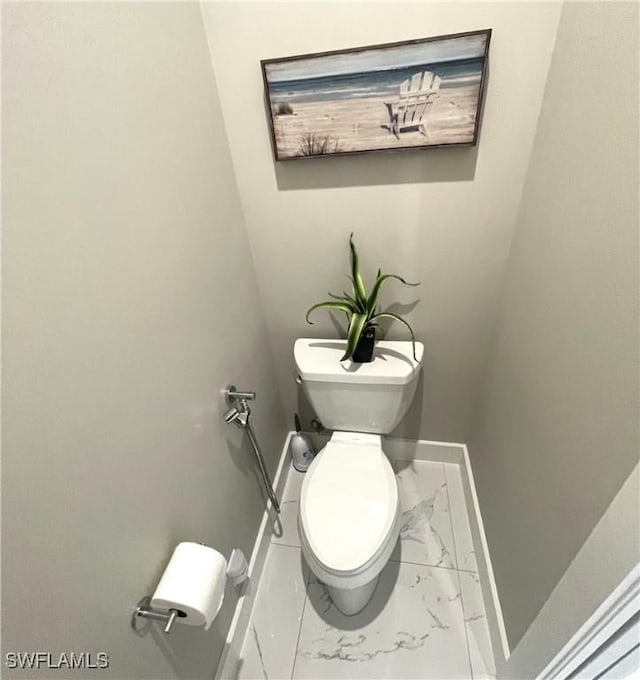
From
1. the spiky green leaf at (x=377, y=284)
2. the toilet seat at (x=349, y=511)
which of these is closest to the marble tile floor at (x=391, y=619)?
the toilet seat at (x=349, y=511)

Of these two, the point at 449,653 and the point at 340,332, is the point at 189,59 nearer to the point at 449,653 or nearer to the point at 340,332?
the point at 340,332

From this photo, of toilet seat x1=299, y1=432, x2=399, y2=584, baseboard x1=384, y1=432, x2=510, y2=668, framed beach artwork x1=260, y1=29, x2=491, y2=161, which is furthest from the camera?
baseboard x1=384, y1=432, x2=510, y2=668

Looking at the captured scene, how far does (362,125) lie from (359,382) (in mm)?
741

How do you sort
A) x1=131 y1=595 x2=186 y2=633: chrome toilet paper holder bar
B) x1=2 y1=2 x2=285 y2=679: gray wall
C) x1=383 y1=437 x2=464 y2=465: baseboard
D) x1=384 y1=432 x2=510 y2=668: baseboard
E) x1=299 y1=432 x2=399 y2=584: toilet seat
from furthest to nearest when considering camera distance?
x1=383 y1=437 x2=464 y2=465: baseboard < x1=384 y1=432 x2=510 y2=668: baseboard < x1=299 y1=432 x2=399 y2=584: toilet seat < x1=131 y1=595 x2=186 y2=633: chrome toilet paper holder bar < x1=2 y1=2 x2=285 y2=679: gray wall

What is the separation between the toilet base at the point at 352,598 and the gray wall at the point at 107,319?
423 mm

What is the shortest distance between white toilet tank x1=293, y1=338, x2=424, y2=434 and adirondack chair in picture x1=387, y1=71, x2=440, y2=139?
66 centimetres

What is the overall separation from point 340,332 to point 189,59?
2.91ft

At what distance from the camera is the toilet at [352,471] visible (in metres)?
0.97

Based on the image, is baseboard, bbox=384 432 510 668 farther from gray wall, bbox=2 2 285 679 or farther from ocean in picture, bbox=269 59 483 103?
ocean in picture, bbox=269 59 483 103

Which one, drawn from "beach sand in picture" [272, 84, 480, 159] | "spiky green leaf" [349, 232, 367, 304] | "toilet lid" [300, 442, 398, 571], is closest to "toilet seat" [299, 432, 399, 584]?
"toilet lid" [300, 442, 398, 571]

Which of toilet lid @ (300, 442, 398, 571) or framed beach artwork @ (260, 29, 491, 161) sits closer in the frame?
framed beach artwork @ (260, 29, 491, 161)

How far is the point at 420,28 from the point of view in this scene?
791mm

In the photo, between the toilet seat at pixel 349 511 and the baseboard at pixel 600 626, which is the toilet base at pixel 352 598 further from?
the baseboard at pixel 600 626

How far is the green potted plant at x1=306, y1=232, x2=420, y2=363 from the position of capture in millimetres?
1090
